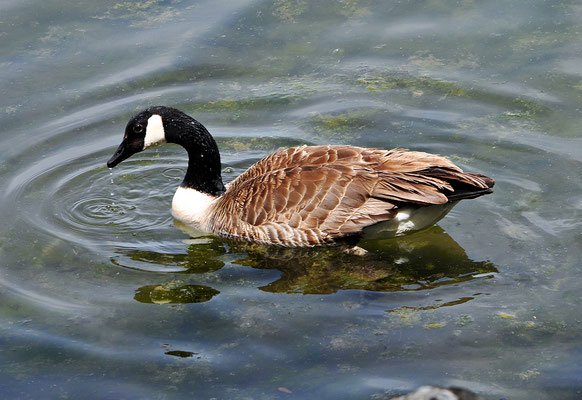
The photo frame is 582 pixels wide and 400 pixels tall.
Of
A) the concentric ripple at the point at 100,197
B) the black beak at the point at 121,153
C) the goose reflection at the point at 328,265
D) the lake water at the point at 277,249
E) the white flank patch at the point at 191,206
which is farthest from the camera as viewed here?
the black beak at the point at 121,153

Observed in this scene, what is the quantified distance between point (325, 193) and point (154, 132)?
2255 mm

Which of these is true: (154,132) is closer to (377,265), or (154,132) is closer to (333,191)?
(333,191)

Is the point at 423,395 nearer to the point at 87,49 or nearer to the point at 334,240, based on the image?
the point at 334,240

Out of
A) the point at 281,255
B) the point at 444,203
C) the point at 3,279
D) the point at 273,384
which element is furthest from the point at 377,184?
the point at 3,279

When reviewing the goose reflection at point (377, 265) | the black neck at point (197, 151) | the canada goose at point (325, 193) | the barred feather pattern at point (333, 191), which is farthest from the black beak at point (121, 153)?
the goose reflection at point (377, 265)

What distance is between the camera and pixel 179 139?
9609mm

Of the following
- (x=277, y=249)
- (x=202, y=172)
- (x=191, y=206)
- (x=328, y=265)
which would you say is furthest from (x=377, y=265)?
(x=202, y=172)

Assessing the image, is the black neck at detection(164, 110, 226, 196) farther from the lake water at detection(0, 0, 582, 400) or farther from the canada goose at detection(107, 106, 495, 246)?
the lake water at detection(0, 0, 582, 400)

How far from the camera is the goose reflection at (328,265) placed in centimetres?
809

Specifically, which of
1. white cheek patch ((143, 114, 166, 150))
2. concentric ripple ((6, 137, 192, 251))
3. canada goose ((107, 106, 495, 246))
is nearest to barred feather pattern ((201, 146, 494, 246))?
canada goose ((107, 106, 495, 246))

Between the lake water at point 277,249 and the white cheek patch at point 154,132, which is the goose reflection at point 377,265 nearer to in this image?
the lake water at point 277,249

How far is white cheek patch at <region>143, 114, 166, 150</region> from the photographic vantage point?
9500 mm

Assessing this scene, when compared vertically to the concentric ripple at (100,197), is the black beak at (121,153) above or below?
above

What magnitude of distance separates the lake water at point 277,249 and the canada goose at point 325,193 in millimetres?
251
